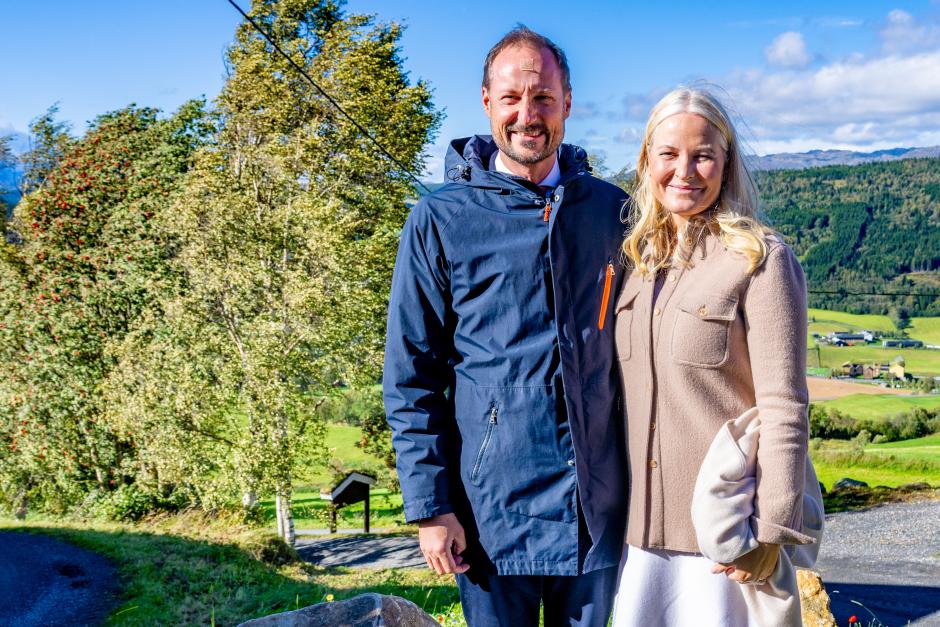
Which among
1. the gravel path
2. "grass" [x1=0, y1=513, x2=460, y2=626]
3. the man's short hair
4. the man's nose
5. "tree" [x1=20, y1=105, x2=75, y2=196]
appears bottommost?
the gravel path

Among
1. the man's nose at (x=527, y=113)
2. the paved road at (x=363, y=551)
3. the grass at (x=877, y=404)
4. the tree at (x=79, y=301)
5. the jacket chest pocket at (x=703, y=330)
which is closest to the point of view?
the jacket chest pocket at (x=703, y=330)

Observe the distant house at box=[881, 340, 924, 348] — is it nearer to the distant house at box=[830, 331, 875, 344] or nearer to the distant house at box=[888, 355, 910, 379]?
the distant house at box=[830, 331, 875, 344]

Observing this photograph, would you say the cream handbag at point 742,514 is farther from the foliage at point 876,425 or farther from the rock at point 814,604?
the foliage at point 876,425

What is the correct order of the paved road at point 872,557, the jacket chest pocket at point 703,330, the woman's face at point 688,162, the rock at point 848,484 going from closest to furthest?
1. the jacket chest pocket at point 703,330
2. the woman's face at point 688,162
3. the paved road at point 872,557
4. the rock at point 848,484

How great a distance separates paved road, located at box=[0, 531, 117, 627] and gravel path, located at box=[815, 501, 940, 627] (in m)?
8.64

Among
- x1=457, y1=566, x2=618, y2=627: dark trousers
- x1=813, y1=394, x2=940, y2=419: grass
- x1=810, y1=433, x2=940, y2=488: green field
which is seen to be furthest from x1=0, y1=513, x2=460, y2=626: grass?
x1=813, y1=394, x2=940, y2=419: grass

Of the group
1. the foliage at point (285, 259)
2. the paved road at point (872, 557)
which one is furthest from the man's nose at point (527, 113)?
the foliage at point (285, 259)

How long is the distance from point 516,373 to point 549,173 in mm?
665

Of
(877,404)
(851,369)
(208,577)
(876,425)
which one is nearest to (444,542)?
(208,577)

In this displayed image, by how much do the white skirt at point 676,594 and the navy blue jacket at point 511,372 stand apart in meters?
0.14

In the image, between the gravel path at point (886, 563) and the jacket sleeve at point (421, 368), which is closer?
the jacket sleeve at point (421, 368)

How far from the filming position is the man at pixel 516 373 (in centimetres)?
243

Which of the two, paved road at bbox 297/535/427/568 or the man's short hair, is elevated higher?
the man's short hair

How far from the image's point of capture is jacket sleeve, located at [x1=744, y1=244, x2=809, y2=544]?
212 cm
